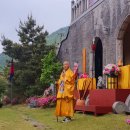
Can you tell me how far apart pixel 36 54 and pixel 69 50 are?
2548 mm

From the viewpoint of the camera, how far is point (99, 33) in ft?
53.6

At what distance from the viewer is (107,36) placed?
15508mm

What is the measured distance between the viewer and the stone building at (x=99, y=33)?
1461 cm

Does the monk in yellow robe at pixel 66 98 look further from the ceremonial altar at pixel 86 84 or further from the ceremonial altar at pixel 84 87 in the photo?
the ceremonial altar at pixel 86 84

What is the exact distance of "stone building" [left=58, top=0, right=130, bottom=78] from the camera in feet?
47.9

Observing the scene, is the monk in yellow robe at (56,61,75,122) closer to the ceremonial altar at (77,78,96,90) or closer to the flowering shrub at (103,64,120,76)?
the flowering shrub at (103,64,120,76)

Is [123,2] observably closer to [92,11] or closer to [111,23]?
[111,23]

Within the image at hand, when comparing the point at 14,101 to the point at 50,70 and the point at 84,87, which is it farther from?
the point at 84,87

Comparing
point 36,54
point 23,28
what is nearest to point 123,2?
point 36,54

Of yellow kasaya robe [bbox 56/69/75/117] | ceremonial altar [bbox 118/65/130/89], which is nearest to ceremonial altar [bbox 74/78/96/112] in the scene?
ceremonial altar [bbox 118/65/130/89]

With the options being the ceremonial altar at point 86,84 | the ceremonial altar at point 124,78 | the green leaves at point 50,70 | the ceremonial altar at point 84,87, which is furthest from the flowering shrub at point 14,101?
the ceremonial altar at point 124,78

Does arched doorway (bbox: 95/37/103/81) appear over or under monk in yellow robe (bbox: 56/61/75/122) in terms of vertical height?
over

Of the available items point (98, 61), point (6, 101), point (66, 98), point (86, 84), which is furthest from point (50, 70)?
point (66, 98)

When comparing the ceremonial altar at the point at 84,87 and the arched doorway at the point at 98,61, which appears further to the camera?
the arched doorway at the point at 98,61
